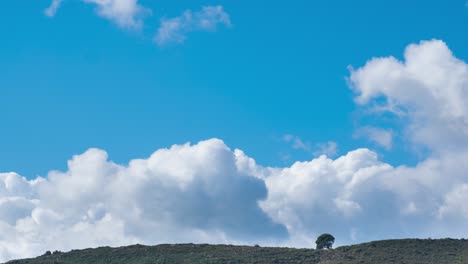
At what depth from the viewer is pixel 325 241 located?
173 m

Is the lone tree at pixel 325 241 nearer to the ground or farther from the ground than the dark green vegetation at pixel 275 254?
farther from the ground

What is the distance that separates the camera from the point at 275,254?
156 metres

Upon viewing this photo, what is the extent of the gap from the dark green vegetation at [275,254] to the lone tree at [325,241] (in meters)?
13.8

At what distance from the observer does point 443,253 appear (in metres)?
152

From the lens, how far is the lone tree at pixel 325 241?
566 ft

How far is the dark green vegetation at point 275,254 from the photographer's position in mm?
149875

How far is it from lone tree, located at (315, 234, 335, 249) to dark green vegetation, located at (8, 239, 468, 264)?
1381 cm

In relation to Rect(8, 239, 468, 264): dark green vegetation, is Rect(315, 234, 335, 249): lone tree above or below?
above

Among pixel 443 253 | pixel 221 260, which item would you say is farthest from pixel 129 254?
pixel 443 253

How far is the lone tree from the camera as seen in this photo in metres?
173

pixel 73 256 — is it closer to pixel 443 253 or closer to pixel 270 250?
pixel 270 250

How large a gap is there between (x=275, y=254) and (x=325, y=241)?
21491mm

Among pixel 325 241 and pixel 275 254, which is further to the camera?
pixel 325 241

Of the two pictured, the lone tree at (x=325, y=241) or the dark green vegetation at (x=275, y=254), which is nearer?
the dark green vegetation at (x=275, y=254)
